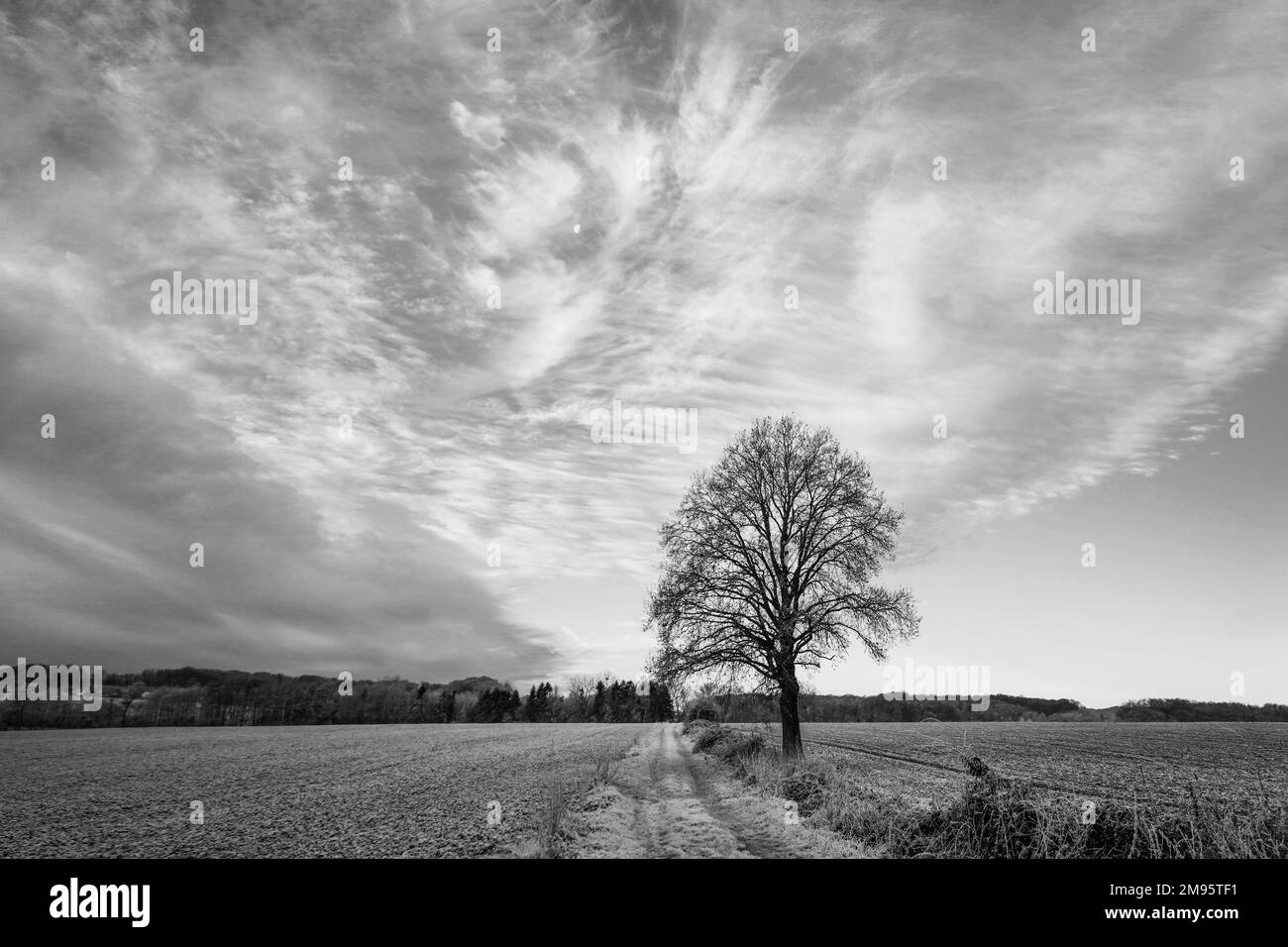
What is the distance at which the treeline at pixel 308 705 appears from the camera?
12562cm

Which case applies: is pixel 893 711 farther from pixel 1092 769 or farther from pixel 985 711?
pixel 1092 769

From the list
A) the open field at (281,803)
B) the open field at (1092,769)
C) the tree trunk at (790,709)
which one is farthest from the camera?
the tree trunk at (790,709)

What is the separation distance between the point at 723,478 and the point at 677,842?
16957 millimetres

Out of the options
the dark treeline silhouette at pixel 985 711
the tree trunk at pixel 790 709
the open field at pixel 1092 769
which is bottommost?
the dark treeline silhouette at pixel 985 711

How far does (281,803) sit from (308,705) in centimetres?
14061

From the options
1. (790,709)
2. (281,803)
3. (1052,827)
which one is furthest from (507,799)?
(1052,827)

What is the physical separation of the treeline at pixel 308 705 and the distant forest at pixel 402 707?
226 millimetres

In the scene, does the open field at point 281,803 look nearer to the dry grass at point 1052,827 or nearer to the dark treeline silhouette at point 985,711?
the dry grass at point 1052,827

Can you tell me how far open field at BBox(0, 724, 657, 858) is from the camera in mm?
15305

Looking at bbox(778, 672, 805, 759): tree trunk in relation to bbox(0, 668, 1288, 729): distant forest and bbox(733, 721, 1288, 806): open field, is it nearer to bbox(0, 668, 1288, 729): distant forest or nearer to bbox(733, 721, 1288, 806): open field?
bbox(733, 721, 1288, 806): open field

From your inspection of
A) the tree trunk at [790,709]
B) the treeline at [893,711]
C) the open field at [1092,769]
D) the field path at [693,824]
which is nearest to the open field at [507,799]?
the field path at [693,824]

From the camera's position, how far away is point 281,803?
21766 millimetres

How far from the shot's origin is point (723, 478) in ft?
89.5
